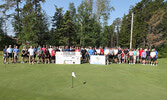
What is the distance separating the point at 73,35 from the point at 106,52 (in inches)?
767

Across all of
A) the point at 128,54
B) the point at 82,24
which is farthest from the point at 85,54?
the point at 82,24

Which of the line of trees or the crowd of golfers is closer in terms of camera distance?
the crowd of golfers

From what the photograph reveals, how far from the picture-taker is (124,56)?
14.8 metres

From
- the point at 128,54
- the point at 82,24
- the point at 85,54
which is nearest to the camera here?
the point at 128,54

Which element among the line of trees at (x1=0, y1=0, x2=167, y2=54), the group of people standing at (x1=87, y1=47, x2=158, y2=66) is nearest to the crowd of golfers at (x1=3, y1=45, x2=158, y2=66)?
the group of people standing at (x1=87, y1=47, x2=158, y2=66)

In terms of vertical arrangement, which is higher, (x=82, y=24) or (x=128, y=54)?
(x=82, y=24)

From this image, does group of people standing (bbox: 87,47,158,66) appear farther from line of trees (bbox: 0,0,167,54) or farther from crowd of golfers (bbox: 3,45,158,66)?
line of trees (bbox: 0,0,167,54)

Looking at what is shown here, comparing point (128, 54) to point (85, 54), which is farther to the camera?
point (85, 54)

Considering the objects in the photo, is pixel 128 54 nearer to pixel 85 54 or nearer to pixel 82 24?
pixel 85 54

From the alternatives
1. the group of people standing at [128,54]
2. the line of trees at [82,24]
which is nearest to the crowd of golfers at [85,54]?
the group of people standing at [128,54]

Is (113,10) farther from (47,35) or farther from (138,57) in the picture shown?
(138,57)

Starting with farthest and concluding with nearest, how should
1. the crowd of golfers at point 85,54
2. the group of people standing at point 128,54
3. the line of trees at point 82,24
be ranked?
the line of trees at point 82,24, the group of people standing at point 128,54, the crowd of golfers at point 85,54

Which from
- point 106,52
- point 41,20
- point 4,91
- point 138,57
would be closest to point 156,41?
point 138,57

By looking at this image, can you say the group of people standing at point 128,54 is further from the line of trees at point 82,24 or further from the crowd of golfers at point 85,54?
the line of trees at point 82,24
